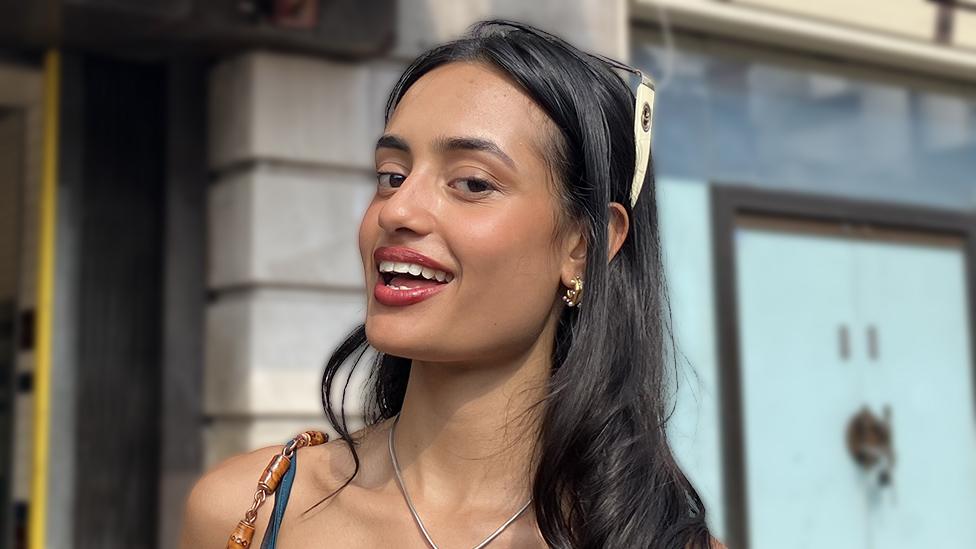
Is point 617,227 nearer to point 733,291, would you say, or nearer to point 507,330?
point 507,330

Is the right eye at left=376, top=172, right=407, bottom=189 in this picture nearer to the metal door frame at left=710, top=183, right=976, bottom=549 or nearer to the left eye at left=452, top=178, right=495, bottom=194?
the left eye at left=452, top=178, right=495, bottom=194

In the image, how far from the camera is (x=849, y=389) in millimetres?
7820

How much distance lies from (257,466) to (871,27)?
620 cm

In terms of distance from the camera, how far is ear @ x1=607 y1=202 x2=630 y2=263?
8.49 ft

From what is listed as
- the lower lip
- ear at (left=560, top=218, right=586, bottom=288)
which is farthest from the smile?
ear at (left=560, top=218, right=586, bottom=288)

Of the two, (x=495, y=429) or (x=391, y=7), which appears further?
(x=391, y=7)

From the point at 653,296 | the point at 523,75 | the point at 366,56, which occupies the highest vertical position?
the point at 366,56

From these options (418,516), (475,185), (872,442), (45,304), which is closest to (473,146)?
(475,185)

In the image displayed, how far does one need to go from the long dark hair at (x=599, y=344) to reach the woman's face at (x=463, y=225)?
6cm

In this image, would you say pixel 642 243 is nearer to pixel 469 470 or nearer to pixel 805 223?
pixel 469 470

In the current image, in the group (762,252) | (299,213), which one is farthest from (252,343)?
(762,252)

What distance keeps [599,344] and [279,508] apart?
0.67 metres

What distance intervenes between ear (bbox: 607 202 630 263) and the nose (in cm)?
38

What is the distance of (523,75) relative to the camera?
8.12ft
